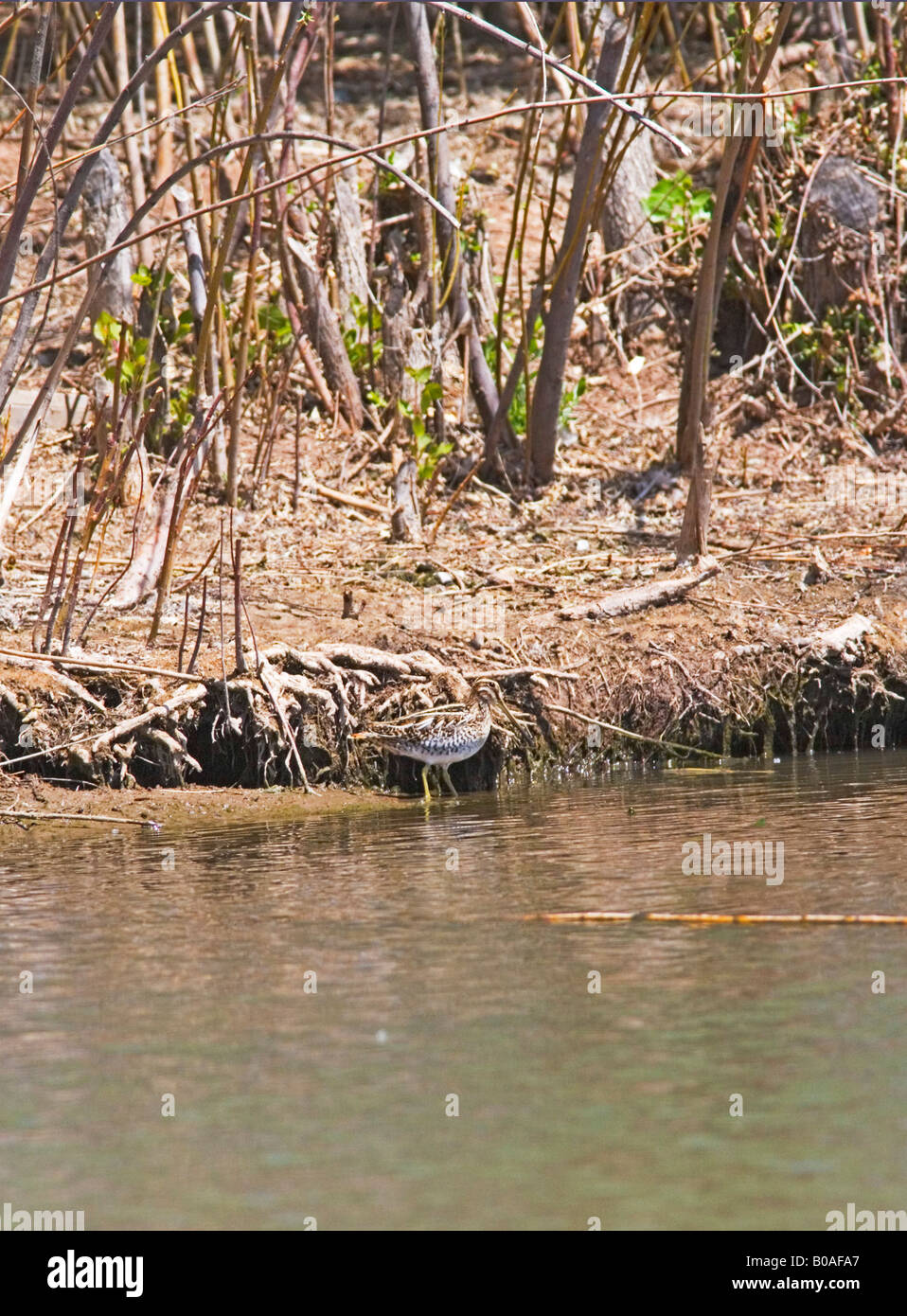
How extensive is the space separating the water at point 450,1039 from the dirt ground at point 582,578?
206 cm

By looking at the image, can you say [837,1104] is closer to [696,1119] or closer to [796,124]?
[696,1119]

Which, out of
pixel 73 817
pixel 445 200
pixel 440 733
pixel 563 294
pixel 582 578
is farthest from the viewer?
pixel 445 200

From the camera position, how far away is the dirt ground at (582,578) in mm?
8469

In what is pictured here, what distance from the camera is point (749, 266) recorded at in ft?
41.6

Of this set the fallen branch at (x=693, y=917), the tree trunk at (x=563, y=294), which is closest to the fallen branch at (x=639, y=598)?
the tree trunk at (x=563, y=294)

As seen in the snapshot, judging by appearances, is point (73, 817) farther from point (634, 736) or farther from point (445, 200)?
point (445, 200)

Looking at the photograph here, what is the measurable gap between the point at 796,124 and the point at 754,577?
5.13 metres

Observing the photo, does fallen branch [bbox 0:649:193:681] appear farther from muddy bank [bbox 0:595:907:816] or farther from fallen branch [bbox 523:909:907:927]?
fallen branch [bbox 523:909:907:927]

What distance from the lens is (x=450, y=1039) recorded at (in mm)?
4105

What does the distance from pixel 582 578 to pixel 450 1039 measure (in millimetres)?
5791

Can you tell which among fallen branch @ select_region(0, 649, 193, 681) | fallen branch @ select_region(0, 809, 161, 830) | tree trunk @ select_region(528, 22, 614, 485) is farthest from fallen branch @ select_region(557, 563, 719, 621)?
fallen branch @ select_region(0, 809, 161, 830)

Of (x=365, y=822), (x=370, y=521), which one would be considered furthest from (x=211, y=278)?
(x=365, y=822)

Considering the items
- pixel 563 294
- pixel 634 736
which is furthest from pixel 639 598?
pixel 563 294

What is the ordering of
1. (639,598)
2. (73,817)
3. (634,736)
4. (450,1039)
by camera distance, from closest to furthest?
(450,1039), (73,817), (634,736), (639,598)
